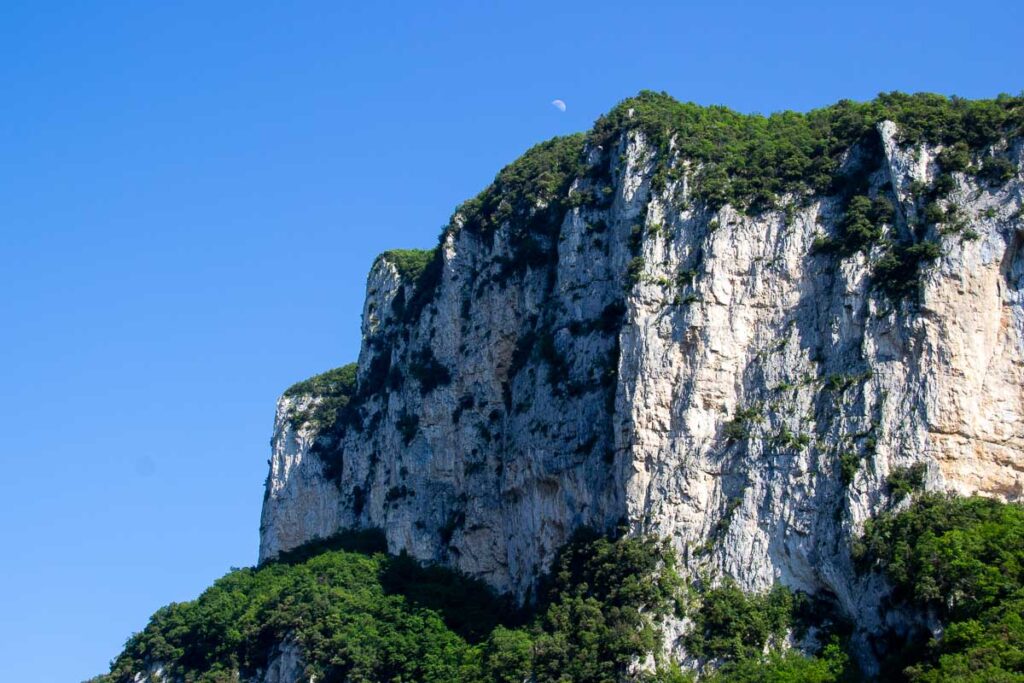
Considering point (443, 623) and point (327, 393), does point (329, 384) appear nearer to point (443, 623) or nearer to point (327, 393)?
point (327, 393)

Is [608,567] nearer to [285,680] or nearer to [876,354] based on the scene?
[876,354]

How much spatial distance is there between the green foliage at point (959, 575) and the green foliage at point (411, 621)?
8.87 meters

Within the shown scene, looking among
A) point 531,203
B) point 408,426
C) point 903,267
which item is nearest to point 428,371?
point 408,426

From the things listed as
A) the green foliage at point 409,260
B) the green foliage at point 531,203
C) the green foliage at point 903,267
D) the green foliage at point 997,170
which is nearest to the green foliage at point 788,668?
the green foliage at point 903,267

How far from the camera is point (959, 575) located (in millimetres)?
57812

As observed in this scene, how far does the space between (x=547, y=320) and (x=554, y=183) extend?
30.4ft

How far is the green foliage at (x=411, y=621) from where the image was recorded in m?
65.7

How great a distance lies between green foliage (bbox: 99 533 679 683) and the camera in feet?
216

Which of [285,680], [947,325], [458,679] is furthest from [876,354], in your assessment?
[285,680]

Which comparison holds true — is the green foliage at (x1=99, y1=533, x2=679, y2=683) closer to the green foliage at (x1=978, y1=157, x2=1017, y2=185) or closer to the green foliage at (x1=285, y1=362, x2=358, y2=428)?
the green foliage at (x1=285, y1=362, x2=358, y2=428)

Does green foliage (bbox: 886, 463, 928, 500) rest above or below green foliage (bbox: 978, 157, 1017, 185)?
below

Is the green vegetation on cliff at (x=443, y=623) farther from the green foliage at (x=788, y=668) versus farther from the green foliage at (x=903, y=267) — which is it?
the green foliage at (x=903, y=267)

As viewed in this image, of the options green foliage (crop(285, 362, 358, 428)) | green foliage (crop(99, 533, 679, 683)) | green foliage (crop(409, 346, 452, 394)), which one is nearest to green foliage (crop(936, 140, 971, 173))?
green foliage (crop(99, 533, 679, 683))

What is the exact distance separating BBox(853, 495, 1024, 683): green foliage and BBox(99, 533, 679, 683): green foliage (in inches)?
349
